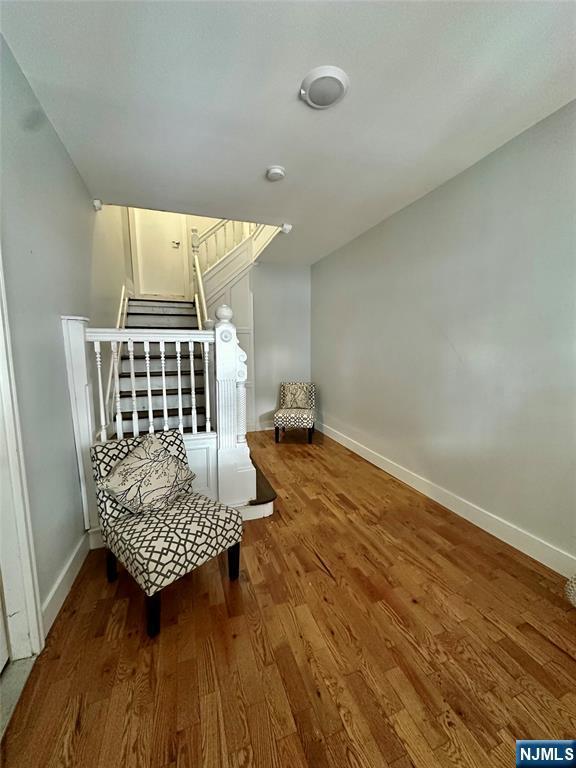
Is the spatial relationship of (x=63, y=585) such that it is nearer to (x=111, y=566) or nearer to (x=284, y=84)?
(x=111, y=566)

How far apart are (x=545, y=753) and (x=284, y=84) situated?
2698mm

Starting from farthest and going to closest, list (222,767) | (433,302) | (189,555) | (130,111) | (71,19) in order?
(433,302), (130,111), (189,555), (71,19), (222,767)

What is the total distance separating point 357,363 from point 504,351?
167 centimetres

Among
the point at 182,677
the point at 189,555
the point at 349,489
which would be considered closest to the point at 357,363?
the point at 349,489

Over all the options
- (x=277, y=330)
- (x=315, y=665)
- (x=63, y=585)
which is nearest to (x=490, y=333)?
(x=315, y=665)

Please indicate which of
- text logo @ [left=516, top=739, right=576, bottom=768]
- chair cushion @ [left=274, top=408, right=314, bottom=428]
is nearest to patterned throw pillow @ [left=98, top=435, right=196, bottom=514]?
text logo @ [left=516, top=739, right=576, bottom=768]

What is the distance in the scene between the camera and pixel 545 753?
937 mm

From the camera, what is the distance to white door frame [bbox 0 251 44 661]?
1116mm

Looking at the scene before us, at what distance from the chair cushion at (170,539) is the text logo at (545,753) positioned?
1208 mm

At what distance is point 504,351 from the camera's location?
1901 millimetres

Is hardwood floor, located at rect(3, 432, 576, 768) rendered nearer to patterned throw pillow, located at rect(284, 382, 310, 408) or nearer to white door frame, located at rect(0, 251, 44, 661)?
white door frame, located at rect(0, 251, 44, 661)

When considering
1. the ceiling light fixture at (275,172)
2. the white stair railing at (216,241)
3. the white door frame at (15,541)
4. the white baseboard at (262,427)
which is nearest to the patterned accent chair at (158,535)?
the white door frame at (15,541)

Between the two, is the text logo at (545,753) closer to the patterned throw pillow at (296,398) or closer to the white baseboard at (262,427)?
the patterned throw pillow at (296,398)

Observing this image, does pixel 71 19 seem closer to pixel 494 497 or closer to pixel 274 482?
pixel 274 482
